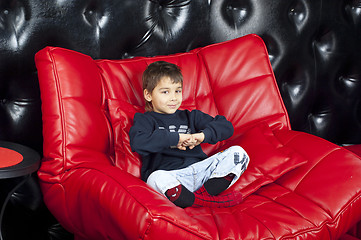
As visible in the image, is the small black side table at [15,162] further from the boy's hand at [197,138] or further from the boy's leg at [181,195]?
the boy's hand at [197,138]

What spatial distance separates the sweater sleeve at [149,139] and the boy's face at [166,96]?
13 cm

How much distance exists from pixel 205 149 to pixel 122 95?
0.43 meters

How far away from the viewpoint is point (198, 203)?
1511 mm

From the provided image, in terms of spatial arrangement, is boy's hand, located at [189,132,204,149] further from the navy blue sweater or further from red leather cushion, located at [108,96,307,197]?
red leather cushion, located at [108,96,307,197]

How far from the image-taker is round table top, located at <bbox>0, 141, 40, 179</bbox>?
144 cm

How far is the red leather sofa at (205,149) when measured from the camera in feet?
4.25

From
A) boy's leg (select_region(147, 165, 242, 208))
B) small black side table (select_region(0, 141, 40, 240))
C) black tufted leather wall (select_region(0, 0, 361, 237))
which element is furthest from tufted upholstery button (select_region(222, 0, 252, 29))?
small black side table (select_region(0, 141, 40, 240))

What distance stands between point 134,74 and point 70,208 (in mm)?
662

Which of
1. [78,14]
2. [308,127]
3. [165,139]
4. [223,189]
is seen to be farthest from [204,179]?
[308,127]

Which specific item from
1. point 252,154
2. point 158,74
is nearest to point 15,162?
point 158,74

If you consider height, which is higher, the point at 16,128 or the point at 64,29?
the point at 64,29

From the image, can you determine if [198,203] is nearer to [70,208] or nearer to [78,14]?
[70,208]

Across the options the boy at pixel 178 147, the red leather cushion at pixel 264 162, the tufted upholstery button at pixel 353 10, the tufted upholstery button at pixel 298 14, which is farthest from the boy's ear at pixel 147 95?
the tufted upholstery button at pixel 353 10

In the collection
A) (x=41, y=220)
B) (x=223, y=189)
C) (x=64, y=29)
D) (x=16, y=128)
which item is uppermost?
(x=64, y=29)
